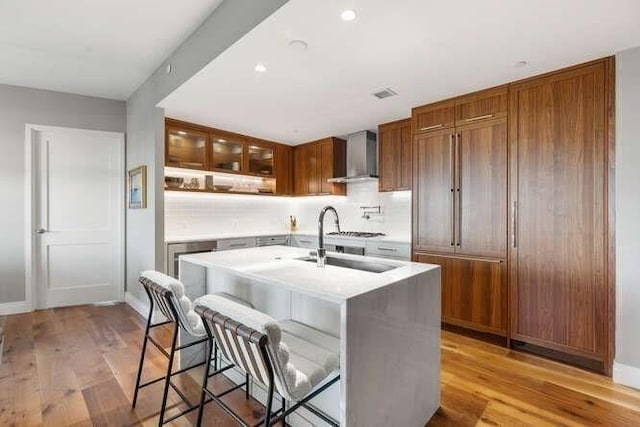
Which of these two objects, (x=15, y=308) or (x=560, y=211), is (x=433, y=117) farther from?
(x=15, y=308)

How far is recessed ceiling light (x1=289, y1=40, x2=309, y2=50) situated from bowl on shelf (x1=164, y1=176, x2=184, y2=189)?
106 inches

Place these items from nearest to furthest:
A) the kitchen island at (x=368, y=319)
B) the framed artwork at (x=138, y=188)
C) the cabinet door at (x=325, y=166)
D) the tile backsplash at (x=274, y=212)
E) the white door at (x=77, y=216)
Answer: the kitchen island at (x=368, y=319) → the framed artwork at (x=138, y=188) → the white door at (x=77, y=216) → the tile backsplash at (x=274, y=212) → the cabinet door at (x=325, y=166)

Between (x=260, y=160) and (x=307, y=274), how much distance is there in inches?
147

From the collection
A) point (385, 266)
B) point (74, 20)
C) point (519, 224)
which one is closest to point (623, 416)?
point (519, 224)

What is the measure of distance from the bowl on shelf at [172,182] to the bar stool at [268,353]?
10.1 feet

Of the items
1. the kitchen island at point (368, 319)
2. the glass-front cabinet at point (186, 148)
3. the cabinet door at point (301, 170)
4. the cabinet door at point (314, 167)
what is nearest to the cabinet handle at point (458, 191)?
the kitchen island at point (368, 319)

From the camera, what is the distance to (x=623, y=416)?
1.95 m

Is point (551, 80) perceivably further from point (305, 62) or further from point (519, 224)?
point (305, 62)

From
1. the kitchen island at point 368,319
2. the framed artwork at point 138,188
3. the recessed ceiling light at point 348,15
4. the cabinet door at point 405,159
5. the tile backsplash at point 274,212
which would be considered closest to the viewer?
the kitchen island at point 368,319

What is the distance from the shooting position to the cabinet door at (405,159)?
4.09 m

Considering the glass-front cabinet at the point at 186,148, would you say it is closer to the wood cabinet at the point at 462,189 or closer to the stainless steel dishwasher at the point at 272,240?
the stainless steel dishwasher at the point at 272,240

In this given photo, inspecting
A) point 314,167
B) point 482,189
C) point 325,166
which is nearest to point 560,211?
point 482,189

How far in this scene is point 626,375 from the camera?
2283mm

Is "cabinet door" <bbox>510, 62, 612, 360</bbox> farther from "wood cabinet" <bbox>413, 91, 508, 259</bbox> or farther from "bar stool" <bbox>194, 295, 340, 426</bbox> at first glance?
"bar stool" <bbox>194, 295, 340, 426</bbox>
